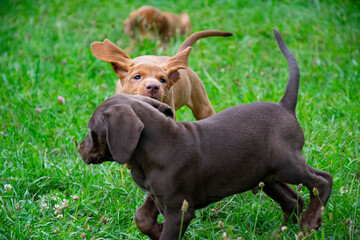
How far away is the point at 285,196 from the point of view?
3.69 meters

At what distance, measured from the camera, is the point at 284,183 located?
3.76 metres

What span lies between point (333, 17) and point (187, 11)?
9.06 ft

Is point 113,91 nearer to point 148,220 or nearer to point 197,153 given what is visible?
point 148,220

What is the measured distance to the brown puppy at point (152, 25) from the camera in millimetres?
7984

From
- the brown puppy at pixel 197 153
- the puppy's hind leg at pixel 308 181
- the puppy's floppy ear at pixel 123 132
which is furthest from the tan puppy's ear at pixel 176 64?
the puppy's floppy ear at pixel 123 132

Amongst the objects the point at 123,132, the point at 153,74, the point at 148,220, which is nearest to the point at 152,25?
the point at 153,74

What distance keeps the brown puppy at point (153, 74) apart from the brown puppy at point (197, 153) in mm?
1097

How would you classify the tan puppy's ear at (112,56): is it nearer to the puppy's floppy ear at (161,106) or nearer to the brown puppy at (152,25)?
the puppy's floppy ear at (161,106)

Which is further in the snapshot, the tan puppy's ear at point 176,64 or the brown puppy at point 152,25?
the brown puppy at point 152,25

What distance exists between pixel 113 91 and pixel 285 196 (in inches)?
129

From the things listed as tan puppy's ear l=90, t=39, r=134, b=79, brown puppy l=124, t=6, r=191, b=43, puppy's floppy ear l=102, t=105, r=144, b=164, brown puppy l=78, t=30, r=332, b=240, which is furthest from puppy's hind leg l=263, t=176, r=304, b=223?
brown puppy l=124, t=6, r=191, b=43

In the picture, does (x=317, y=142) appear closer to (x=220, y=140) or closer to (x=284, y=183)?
(x=284, y=183)

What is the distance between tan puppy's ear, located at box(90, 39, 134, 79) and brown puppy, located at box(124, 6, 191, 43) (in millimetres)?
3061

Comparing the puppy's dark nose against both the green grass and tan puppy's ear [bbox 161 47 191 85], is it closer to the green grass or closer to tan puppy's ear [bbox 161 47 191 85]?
tan puppy's ear [bbox 161 47 191 85]
